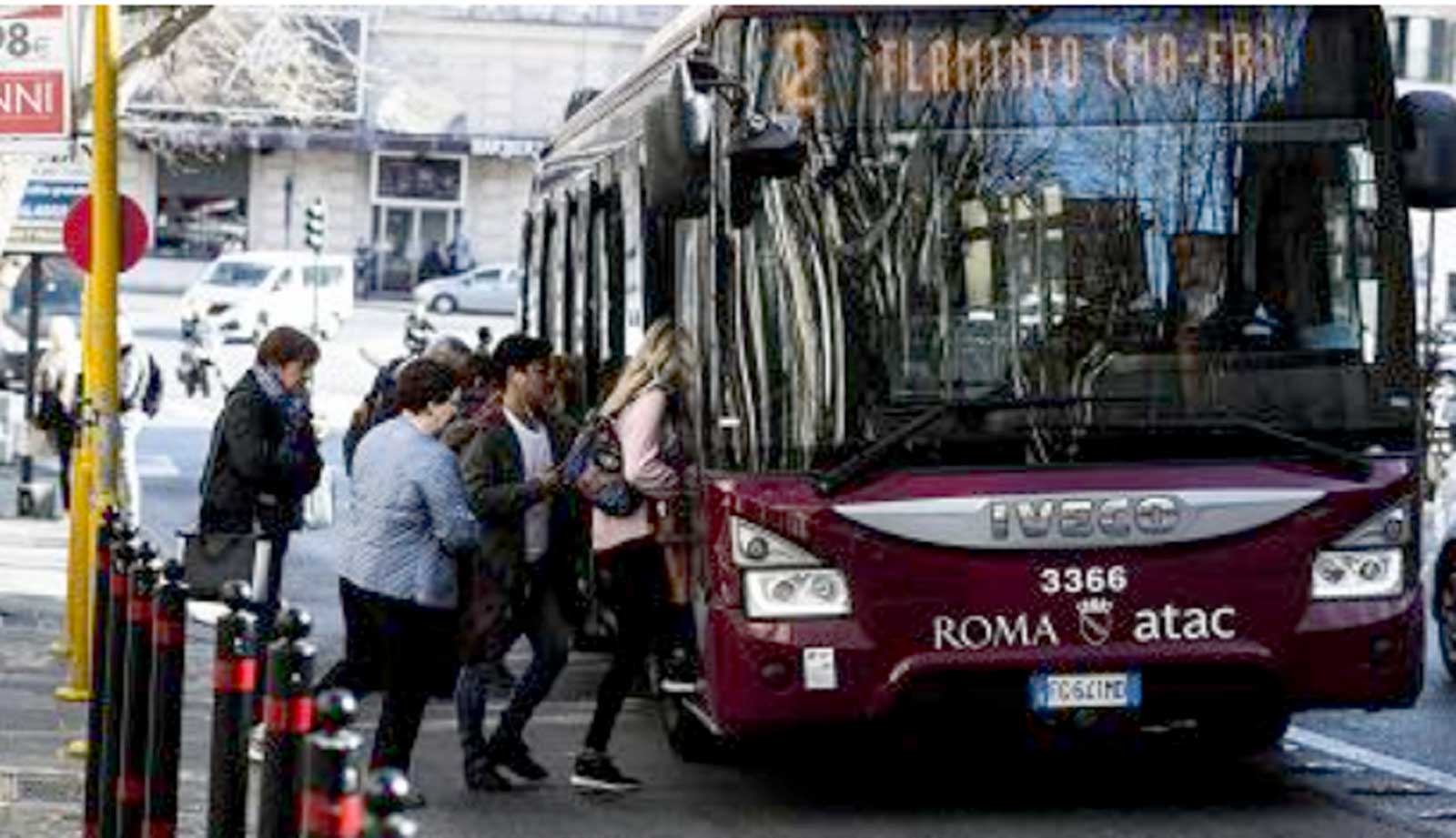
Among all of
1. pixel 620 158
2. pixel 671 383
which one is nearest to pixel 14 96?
pixel 620 158

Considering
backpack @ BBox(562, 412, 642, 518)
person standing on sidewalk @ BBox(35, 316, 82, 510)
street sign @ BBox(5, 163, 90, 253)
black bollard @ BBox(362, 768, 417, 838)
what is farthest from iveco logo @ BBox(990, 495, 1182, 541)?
person standing on sidewalk @ BBox(35, 316, 82, 510)

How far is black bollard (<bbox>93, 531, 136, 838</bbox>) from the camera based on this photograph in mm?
10016

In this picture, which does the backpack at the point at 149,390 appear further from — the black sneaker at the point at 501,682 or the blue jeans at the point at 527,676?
the blue jeans at the point at 527,676

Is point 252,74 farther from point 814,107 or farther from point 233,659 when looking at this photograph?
point 233,659

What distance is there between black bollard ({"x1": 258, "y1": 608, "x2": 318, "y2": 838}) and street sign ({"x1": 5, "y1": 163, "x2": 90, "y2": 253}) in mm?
13589

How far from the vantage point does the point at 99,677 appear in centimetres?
1078

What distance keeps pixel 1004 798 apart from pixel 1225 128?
2681 millimetres

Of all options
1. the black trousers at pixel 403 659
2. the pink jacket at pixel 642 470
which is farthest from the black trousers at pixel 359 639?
the pink jacket at pixel 642 470

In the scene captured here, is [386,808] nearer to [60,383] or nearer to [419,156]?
[60,383]

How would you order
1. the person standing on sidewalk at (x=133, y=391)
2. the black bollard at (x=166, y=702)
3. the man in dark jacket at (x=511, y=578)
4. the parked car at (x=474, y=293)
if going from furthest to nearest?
the parked car at (x=474, y=293) → the person standing on sidewalk at (x=133, y=391) → the man in dark jacket at (x=511, y=578) → the black bollard at (x=166, y=702)

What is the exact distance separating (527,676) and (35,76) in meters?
5.31

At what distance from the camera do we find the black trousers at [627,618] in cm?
1235

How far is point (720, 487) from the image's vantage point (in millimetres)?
11406

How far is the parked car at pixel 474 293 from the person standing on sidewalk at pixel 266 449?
5134 centimetres
